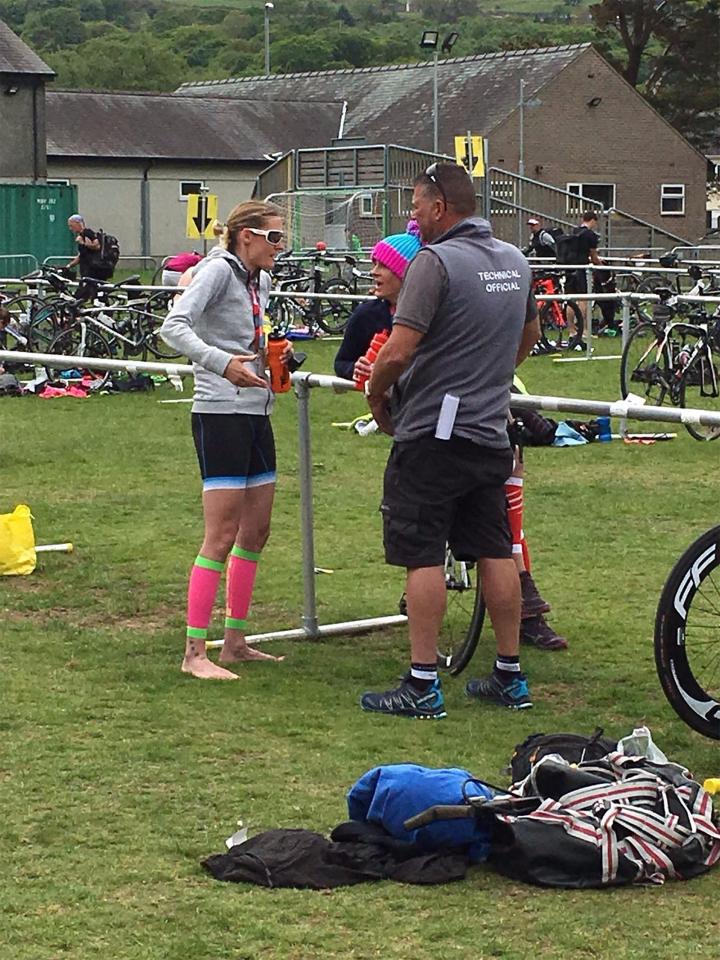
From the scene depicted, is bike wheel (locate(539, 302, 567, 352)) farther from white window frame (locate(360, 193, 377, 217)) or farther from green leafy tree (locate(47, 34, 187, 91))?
green leafy tree (locate(47, 34, 187, 91))

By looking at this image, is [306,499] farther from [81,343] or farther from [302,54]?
[302,54]

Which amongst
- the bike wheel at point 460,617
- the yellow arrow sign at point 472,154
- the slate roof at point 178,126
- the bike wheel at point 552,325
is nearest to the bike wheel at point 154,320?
the bike wheel at point 552,325

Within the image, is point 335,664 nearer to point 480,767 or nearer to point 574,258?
point 480,767

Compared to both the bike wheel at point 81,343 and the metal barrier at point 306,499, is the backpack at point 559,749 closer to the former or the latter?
the metal barrier at point 306,499

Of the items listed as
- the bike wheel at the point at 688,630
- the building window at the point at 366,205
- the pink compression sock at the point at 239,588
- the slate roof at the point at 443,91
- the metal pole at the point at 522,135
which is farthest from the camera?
the slate roof at the point at 443,91

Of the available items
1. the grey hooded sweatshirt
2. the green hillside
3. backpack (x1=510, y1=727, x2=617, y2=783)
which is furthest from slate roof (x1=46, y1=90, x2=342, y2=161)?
backpack (x1=510, y1=727, x2=617, y2=783)

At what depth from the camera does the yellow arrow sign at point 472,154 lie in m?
31.6

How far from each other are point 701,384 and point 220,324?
9458 mm

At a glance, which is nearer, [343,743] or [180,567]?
[343,743]

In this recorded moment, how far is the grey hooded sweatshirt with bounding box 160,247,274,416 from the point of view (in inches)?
268

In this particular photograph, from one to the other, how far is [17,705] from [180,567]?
9.38 feet

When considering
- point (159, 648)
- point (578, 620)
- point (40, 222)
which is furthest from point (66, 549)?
point (40, 222)

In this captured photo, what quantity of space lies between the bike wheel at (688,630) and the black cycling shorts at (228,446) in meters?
1.94

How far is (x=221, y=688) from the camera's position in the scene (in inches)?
268
